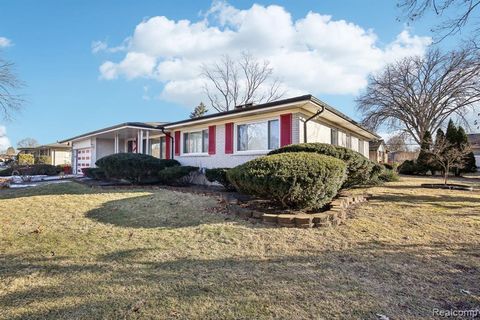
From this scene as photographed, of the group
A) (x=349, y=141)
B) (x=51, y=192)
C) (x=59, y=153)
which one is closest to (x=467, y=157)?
(x=349, y=141)

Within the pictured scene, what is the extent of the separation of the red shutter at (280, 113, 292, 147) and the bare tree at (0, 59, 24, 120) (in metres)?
15.8

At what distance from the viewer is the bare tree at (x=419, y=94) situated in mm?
25750

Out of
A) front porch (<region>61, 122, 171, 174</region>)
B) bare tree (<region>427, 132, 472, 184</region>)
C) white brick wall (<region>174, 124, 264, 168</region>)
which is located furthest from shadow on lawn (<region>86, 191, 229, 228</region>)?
bare tree (<region>427, 132, 472, 184</region>)

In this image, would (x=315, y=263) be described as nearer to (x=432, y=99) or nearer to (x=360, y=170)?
(x=360, y=170)

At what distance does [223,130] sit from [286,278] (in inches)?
349

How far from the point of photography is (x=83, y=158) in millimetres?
22641

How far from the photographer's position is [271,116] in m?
10.1

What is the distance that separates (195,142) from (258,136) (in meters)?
3.98

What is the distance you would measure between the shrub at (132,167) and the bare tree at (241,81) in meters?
23.0

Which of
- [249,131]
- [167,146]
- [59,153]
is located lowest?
[167,146]

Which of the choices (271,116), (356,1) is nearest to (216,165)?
(271,116)

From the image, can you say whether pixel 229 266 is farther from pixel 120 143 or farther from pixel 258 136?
pixel 120 143

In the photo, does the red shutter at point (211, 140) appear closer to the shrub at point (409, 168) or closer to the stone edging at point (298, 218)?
the stone edging at point (298, 218)

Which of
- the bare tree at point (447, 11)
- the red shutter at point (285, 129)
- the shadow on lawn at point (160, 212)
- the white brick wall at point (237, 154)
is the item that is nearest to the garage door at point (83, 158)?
the white brick wall at point (237, 154)
